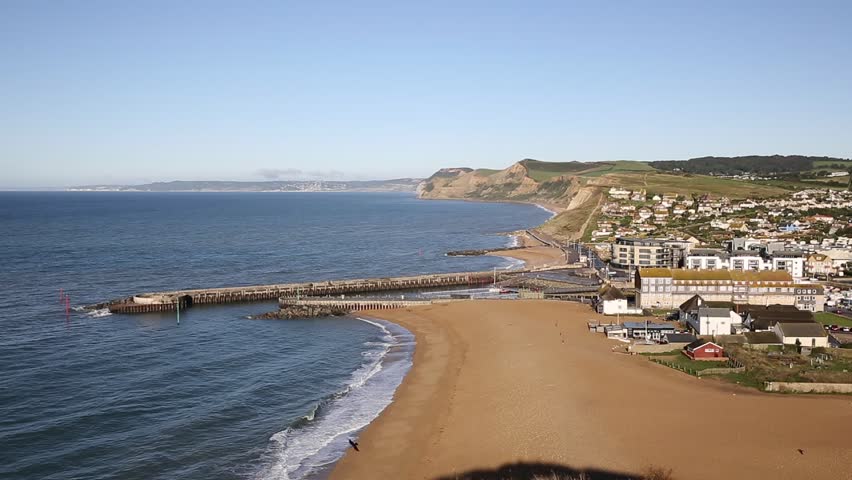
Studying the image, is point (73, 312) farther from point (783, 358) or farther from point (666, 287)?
point (783, 358)

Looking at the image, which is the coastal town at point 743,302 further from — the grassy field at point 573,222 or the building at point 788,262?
the grassy field at point 573,222

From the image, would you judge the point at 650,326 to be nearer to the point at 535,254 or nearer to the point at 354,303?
the point at 354,303

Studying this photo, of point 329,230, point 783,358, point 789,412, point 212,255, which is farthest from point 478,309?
point 329,230

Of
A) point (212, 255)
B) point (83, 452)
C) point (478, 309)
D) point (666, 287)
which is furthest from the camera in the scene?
point (212, 255)

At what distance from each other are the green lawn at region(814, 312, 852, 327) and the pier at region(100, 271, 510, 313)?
3439 centimetres

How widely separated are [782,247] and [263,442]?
6134cm

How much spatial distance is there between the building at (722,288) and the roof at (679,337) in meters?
11.5

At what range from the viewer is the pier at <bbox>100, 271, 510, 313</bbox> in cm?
6353

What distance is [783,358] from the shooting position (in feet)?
132

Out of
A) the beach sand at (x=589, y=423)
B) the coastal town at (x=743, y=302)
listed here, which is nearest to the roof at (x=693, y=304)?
the coastal town at (x=743, y=302)

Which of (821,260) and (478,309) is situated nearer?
(478,309)

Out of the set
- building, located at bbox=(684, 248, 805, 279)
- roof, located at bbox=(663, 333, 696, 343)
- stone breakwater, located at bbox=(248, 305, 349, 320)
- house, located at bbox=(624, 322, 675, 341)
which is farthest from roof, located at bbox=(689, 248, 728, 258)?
stone breakwater, located at bbox=(248, 305, 349, 320)

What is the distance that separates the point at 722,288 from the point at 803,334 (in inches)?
529

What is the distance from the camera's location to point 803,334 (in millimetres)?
43125
